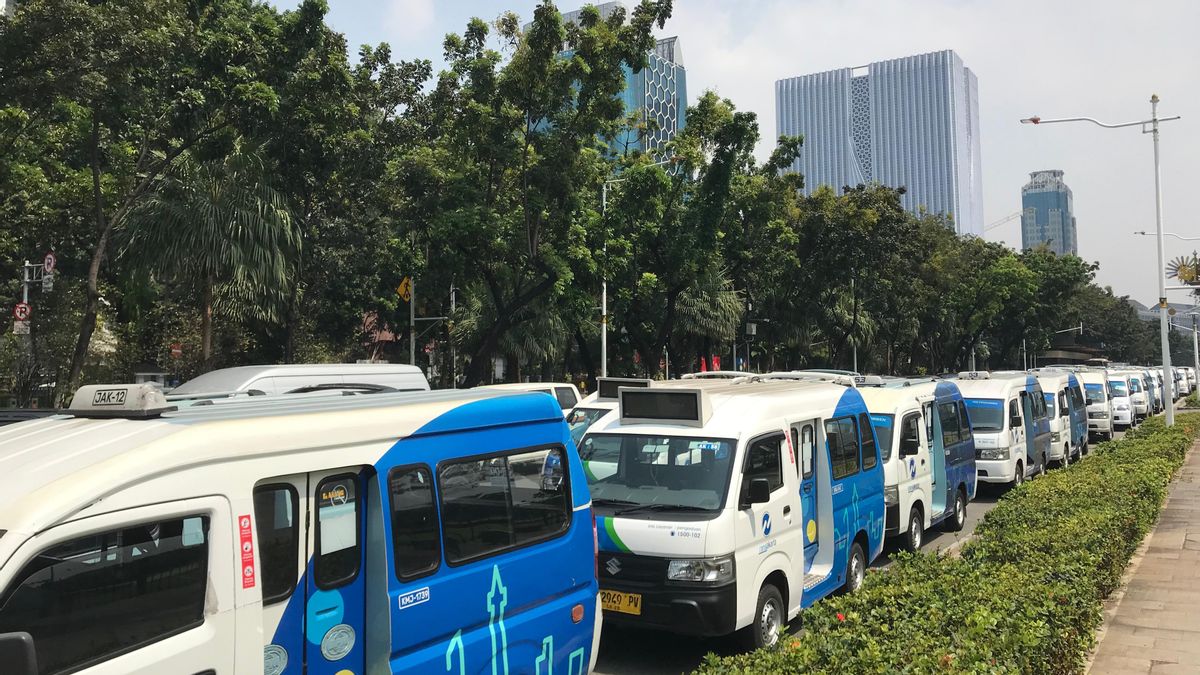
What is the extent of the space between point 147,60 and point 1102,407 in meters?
27.3

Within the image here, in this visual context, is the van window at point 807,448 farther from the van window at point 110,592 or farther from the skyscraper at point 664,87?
the skyscraper at point 664,87

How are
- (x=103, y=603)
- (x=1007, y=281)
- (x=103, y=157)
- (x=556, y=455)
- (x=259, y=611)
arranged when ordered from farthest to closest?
(x=1007, y=281)
(x=103, y=157)
(x=556, y=455)
(x=259, y=611)
(x=103, y=603)

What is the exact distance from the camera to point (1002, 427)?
15.6 metres

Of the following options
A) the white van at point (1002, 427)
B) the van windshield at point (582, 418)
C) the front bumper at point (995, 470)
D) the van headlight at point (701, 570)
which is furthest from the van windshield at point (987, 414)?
the van headlight at point (701, 570)

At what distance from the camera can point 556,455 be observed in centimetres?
538

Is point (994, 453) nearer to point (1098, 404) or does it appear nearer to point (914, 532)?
point (914, 532)

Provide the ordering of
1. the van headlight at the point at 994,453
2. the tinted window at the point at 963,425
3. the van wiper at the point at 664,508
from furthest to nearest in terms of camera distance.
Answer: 1. the van headlight at the point at 994,453
2. the tinted window at the point at 963,425
3. the van wiper at the point at 664,508

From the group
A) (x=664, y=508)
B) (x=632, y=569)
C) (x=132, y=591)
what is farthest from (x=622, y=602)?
(x=132, y=591)

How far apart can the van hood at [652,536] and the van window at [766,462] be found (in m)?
0.65

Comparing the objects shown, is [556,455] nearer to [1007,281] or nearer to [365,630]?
[365,630]

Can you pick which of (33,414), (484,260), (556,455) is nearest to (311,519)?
(556,455)

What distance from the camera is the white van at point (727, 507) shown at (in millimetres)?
6324

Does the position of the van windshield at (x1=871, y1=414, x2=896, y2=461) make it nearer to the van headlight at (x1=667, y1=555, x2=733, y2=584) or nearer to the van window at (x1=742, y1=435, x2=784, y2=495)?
the van window at (x1=742, y1=435, x2=784, y2=495)

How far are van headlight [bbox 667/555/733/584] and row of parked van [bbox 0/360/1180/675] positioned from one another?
15 mm
